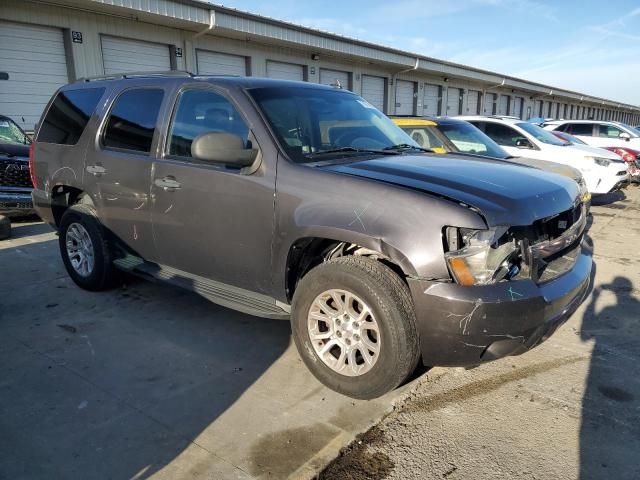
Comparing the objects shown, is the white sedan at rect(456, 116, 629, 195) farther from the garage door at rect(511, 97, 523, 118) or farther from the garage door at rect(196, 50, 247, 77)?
the garage door at rect(511, 97, 523, 118)

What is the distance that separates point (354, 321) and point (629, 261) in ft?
15.9

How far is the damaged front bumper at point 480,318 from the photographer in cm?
246

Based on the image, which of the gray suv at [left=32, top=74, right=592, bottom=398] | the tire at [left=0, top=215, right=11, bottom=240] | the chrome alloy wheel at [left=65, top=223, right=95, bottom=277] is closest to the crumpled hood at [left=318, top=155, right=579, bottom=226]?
the gray suv at [left=32, top=74, right=592, bottom=398]

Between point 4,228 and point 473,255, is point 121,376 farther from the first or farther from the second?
point 4,228

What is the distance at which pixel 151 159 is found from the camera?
149 inches

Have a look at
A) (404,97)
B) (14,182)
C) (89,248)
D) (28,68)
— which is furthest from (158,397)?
(404,97)

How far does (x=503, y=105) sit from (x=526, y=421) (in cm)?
3762

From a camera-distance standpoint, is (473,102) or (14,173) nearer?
(14,173)

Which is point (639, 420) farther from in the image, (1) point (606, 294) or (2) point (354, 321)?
(1) point (606, 294)

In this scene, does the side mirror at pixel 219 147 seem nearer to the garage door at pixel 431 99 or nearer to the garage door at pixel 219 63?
the garage door at pixel 219 63

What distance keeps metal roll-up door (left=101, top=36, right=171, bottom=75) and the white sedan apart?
8.68 metres

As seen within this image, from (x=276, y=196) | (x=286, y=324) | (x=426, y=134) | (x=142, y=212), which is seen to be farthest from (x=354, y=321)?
(x=426, y=134)

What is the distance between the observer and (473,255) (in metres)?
2.50

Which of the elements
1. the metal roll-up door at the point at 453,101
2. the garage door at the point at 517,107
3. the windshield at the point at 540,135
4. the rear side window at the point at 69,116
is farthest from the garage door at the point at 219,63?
the garage door at the point at 517,107
